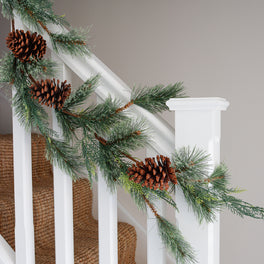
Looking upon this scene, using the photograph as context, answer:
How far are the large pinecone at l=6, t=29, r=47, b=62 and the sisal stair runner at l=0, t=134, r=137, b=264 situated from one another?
55 cm

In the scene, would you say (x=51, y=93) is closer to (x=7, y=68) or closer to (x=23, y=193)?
(x=7, y=68)

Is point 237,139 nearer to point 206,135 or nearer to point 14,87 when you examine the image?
point 206,135

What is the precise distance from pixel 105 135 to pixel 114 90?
13 cm

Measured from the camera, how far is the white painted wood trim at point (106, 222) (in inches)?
29.7

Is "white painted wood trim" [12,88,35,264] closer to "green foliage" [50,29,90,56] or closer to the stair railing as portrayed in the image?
the stair railing

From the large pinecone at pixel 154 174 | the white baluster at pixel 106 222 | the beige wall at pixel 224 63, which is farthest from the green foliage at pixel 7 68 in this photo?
the beige wall at pixel 224 63

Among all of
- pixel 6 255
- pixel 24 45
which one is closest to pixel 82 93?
pixel 24 45

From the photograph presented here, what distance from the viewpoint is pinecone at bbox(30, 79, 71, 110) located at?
670mm

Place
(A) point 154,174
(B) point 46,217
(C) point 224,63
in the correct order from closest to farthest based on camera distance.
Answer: (A) point 154,174 → (B) point 46,217 → (C) point 224,63

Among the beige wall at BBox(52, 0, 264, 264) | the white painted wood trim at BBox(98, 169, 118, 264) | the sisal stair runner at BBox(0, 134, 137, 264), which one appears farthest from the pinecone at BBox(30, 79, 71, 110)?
the beige wall at BBox(52, 0, 264, 264)

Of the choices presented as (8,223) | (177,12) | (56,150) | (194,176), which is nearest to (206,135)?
(194,176)

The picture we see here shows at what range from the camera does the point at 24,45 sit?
26.7 inches

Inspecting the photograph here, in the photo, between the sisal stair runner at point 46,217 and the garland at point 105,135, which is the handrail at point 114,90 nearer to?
the garland at point 105,135

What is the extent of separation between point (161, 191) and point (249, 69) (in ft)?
3.63
